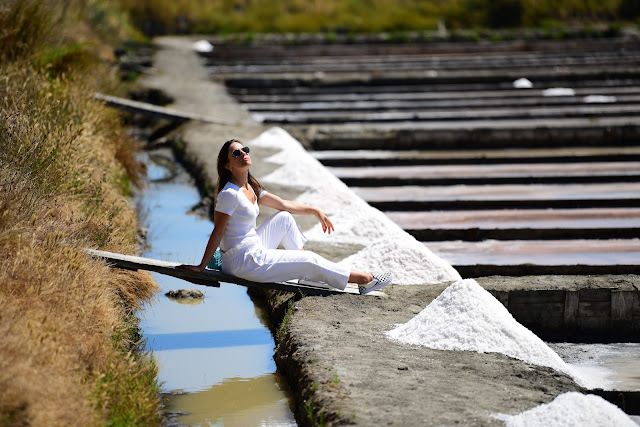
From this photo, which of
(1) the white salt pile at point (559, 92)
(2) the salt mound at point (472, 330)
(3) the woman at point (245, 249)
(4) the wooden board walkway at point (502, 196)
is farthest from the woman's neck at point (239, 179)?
(1) the white salt pile at point (559, 92)

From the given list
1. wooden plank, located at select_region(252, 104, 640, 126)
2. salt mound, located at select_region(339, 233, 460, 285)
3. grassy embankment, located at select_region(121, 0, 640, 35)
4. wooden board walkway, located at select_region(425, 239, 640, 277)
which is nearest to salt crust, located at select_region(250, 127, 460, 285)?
salt mound, located at select_region(339, 233, 460, 285)

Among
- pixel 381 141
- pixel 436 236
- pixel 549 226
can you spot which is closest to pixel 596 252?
pixel 549 226

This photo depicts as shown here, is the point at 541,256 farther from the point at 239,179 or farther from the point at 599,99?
the point at 599,99

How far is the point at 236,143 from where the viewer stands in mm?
5191

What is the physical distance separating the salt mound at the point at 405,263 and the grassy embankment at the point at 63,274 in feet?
4.23

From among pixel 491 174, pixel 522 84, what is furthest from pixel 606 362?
pixel 522 84

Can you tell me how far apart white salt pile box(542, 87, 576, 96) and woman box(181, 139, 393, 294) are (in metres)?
9.32

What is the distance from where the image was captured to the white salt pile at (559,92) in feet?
45.8

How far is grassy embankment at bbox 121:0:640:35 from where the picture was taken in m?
23.4

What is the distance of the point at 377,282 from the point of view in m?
Result: 5.42

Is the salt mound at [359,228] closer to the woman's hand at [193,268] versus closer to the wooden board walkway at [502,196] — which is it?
the wooden board walkway at [502,196]

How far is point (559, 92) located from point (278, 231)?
9684 mm

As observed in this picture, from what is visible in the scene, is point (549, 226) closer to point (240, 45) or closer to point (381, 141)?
point (381, 141)

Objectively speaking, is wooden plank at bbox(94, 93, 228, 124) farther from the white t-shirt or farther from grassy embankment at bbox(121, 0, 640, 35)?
grassy embankment at bbox(121, 0, 640, 35)
